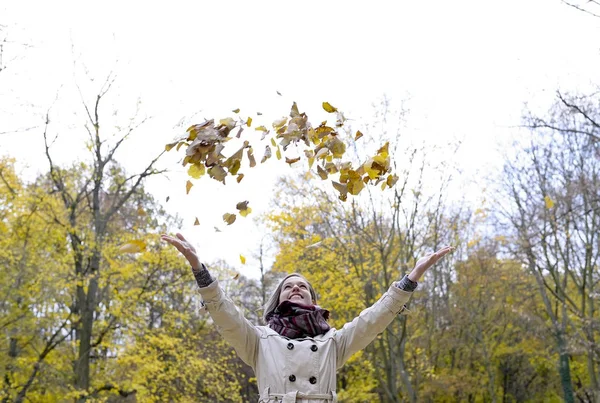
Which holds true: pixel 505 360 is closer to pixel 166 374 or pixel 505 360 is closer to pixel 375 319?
pixel 166 374

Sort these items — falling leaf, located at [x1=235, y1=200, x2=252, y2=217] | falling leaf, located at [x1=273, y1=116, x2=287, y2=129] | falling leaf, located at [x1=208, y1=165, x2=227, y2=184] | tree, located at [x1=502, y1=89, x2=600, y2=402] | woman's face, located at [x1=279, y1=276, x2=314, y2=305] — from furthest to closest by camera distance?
tree, located at [x1=502, y1=89, x2=600, y2=402] → falling leaf, located at [x1=235, y1=200, x2=252, y2=217] → falling leaf, located at [x1=273, y1=116, x2=287, y2=129] → falling leaf, located at [x1=208, y1=165, x2=227, y2=184] → woman's face, located at [x1=279, y1=276, x2=314, y2=305]

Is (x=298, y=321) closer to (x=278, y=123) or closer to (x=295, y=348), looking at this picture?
(x=295, y=348)

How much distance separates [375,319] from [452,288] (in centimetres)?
1908

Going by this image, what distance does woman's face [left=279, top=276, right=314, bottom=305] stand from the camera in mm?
3289

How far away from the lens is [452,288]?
2123 cm

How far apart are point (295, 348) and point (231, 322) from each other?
366mm

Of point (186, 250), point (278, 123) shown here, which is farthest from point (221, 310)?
point (278, 123)

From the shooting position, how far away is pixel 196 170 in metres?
3.46

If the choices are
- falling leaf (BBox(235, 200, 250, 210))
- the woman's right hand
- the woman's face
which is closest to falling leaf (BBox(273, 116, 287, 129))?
falling leaf (BBox(235, 200, 250, 210))

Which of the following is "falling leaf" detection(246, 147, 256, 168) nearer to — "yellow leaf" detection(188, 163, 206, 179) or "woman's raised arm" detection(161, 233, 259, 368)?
"yellow leaf" detection(188, 163, 206, 179)

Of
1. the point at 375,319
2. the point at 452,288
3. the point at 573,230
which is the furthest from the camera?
the point at 452,288

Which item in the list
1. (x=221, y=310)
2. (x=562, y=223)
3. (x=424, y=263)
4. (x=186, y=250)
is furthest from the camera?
(x=562, y=223)

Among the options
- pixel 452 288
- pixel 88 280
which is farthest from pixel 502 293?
pixel 88 280

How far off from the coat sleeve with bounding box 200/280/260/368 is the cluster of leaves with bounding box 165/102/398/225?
81 cm
